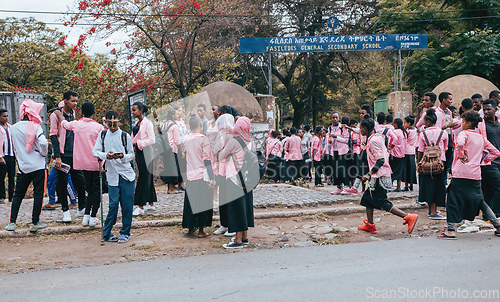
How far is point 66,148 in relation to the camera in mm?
7559

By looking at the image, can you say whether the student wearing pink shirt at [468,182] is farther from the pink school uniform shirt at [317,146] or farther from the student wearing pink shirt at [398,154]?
the pink school uniform shirt at [317,146]

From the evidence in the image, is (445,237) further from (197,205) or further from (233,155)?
(197,205)

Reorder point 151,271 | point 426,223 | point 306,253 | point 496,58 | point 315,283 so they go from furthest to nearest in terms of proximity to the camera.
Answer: point 496,58, point 426,223, point 306,253, point 151,271, point 315,283

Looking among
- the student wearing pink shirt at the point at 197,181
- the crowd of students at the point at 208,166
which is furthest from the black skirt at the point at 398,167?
the student wearing pink shirt at the point at 197,181

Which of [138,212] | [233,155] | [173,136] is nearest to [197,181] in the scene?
[233,155]

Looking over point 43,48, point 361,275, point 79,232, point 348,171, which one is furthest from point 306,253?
point 43,48

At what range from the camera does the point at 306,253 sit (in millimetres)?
5469

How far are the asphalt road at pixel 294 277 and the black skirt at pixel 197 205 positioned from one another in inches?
46.1

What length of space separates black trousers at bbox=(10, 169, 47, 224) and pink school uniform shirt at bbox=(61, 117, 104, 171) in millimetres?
586

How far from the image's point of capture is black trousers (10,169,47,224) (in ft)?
21.7

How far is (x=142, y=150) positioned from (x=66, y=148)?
4.50 ft

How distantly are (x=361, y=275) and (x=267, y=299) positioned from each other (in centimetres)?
122

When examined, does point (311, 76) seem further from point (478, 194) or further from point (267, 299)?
point (267, 299)

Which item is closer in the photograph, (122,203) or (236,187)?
(236,187)
